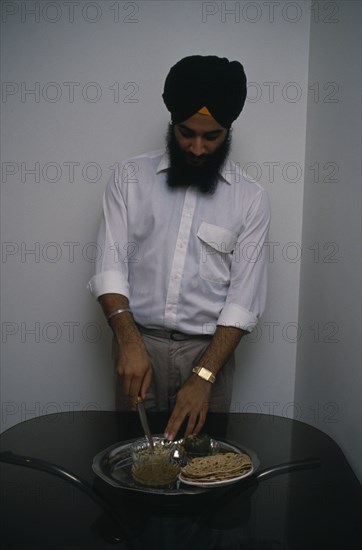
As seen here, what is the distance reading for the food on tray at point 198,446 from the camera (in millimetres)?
1279

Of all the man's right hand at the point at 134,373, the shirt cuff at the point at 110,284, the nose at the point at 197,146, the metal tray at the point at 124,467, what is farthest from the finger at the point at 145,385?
the nose at the point at 197,146

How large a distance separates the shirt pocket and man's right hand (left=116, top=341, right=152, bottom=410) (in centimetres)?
47

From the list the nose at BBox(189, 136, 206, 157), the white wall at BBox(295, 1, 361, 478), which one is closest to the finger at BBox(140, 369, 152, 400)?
the white wall at BBox(295, 1, 361, 478)

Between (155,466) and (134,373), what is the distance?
1.46ft

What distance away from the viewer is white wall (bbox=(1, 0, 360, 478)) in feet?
7.79

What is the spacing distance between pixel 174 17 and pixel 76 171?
2.67 feet

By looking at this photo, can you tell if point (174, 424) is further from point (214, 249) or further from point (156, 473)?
point (214, 249)

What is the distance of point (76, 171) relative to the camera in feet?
8.04

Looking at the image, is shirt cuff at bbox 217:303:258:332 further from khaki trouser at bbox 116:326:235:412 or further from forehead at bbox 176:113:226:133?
forehead at bbox 176:113:226:133


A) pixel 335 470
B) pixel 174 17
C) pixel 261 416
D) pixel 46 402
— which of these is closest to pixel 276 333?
pixel 261 416

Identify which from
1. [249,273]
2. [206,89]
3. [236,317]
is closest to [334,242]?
[249,273]

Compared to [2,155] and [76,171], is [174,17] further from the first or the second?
[2,155]

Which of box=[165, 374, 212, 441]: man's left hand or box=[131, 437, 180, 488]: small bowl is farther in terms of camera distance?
box=[165, 374, 212, 441]: man's left hand

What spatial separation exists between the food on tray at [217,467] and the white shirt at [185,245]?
73 centimetres
